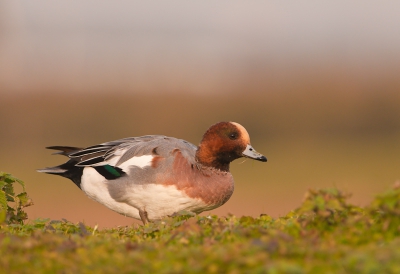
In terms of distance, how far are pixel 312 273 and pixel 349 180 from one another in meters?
13.7

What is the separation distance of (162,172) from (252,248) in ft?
9.13

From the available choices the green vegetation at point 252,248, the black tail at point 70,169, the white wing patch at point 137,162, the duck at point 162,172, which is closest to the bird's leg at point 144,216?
the duck at point 162,172

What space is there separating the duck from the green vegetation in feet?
4.74

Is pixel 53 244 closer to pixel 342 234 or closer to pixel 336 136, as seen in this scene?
pixel 342 234

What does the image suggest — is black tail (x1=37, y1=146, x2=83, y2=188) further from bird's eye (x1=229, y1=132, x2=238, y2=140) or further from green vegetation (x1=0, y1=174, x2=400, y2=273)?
green vegetation (x1=0, y1=174, x2=400, y2=273)

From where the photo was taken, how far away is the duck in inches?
224

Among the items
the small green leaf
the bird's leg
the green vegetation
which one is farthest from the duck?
the green vegetation

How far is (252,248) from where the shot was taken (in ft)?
9.77

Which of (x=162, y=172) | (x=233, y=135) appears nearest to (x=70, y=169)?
(x=162, y=172)

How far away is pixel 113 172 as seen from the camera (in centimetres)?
599

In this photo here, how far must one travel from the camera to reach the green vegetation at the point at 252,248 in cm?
279

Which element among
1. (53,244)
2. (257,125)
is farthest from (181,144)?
(257,125)

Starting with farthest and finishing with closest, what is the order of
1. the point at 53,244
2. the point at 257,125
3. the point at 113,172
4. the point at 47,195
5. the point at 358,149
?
1. the point at 257,125
2. the point at 358,149
3. the point at 47,195
4. the point at 113,172
5. the point at 53,244

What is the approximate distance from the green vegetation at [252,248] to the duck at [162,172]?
1445mm
